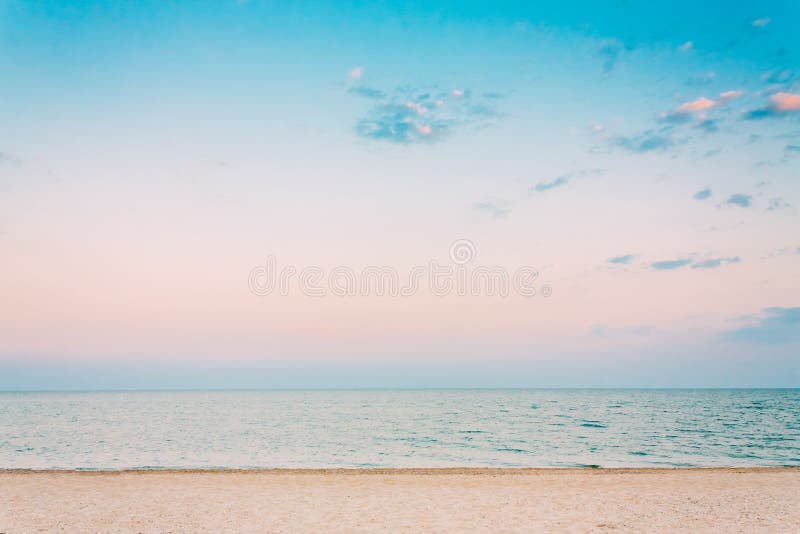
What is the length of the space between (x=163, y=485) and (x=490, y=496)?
1290 cm

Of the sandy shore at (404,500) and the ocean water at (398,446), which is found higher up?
the sandy shore at (404,500)

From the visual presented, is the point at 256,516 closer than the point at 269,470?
Yes

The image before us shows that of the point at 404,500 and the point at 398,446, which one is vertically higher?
the point at 404,500

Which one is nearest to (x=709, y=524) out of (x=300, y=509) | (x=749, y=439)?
(x=300, y=509)

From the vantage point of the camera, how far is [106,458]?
3394 centimetres

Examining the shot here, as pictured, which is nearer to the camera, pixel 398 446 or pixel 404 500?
pixel 404 500

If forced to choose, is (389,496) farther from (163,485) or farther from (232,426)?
(232,426)

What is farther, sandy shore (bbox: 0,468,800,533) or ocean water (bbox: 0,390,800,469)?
ocean water (bbox: 0,390,800,469)

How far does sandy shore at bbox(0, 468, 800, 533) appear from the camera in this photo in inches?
622

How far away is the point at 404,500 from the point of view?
19.3 metres

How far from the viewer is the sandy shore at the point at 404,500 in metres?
15.8

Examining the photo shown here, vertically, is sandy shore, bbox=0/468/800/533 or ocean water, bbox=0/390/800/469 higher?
sandy shore, bbox=0/468/800/533

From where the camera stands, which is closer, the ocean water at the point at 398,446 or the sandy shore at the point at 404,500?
the sandy shore at the point at 404,500

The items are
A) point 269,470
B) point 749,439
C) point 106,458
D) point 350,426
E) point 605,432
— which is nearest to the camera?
point 269,470
